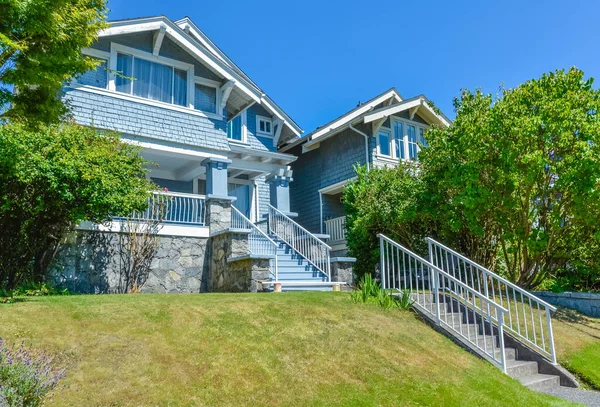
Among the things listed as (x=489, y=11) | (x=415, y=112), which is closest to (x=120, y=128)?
(x=489, y=11)

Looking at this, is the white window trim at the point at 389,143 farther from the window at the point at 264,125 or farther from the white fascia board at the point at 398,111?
the window at the point at 264,125

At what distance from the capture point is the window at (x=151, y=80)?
14.0 metres

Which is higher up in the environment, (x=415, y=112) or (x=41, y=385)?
(x=415, y=112)

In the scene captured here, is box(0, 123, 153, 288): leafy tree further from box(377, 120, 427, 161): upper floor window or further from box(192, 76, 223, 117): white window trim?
box(377, 120, 427, 161): upper floor window

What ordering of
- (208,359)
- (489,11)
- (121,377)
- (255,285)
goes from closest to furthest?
1. (121,377)
2. (208,359)
3. (255,285)
4. (489,11)

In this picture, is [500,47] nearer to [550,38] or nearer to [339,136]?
[550,38]

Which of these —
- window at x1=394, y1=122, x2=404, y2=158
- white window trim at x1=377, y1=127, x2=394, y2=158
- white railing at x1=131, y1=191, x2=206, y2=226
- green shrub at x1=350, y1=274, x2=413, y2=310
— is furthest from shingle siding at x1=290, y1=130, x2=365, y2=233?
green shrub at x1=350, y1=274, x2=413, y2=310

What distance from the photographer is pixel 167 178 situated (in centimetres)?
1695

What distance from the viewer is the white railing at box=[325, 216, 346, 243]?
19.3 meters

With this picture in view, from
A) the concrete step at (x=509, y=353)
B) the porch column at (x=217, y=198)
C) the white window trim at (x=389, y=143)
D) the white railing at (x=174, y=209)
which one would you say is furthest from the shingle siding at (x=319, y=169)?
the concrete step at (x=509, y=353)

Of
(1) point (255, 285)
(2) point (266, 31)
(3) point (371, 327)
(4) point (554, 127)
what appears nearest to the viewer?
(3) point (371, 327)

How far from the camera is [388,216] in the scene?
557 inches

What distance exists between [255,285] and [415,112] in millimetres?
12657

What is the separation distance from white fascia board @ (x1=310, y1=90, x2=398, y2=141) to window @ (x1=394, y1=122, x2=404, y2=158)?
1261mm
